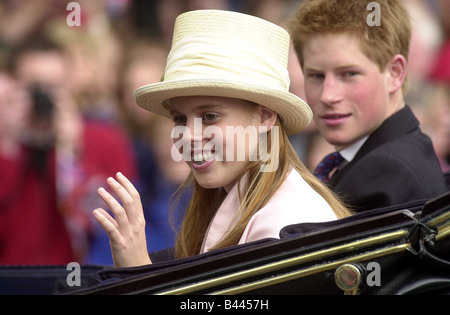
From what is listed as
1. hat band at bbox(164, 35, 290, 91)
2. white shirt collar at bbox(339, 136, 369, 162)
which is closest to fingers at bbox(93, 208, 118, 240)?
hat band at bbox(164, 35, 290, 91)

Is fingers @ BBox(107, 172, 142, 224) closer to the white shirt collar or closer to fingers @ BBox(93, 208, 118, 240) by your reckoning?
fingers @ BBox(93, 208, 118, 240)

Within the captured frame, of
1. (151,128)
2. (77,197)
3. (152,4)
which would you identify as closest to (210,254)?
(77,197)

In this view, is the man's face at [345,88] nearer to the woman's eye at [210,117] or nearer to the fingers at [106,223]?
the woman's eye at [210,117]

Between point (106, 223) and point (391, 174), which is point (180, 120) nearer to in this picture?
point (106, 223)

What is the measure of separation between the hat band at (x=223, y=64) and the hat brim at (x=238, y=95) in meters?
0.03

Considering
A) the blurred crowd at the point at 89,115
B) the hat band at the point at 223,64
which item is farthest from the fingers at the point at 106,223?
the blurred crowd at the point at 89,115

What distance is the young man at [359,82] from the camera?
3061 mm

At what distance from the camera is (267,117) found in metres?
2.63

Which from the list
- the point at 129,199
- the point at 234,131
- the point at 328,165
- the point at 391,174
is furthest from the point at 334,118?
the point at 129,199

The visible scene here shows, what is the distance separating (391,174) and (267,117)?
53 centimetres

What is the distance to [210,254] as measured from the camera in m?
2.16

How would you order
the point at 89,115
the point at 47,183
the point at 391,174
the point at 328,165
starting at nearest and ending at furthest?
the point at 391,174 → the point at 328,165 → the point at 47,183 → the point at 89,115

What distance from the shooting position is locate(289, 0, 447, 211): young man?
3061 millimetres
